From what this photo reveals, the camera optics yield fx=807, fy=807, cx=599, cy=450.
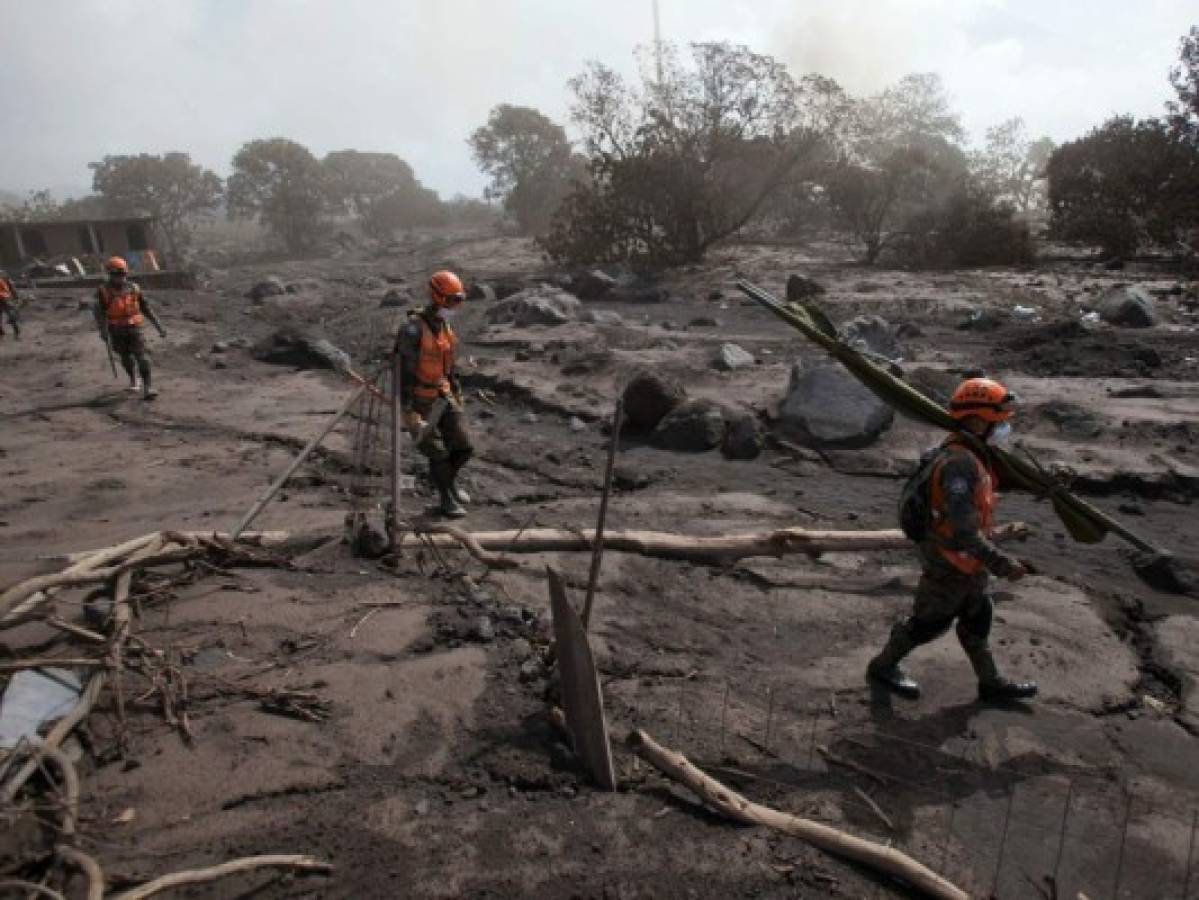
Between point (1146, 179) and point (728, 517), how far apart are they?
20133 mm

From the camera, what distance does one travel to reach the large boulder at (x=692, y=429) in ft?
27.0

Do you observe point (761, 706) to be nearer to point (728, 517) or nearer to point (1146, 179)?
point (728, 517)

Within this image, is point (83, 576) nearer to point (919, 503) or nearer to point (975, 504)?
point (919, 503)

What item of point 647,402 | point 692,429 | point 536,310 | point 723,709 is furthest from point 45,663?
point 536,310

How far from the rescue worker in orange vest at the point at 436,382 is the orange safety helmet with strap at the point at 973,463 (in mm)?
3254

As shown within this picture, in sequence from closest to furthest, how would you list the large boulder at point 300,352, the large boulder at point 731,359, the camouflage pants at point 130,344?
the camouflage pants at point 130,344 → the large boulder at point 731,359 → the large boulder at point 300,352

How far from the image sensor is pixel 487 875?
2.77 meters

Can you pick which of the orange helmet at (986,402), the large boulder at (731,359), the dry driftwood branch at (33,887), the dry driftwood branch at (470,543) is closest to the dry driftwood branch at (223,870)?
the dry driftwood branch at (33,887)

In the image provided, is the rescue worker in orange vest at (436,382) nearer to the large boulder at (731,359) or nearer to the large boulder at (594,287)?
the large boulder at (731,359)

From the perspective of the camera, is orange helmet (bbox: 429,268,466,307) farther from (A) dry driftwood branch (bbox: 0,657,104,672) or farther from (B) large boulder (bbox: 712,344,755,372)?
(B) large boulder (bbox: 712,344,755,372)

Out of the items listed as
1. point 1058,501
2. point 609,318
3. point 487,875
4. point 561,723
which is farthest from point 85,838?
point 609,318

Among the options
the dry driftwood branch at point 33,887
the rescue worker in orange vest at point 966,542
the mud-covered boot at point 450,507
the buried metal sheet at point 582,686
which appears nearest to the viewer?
the dry driftwood branch at point 33,887

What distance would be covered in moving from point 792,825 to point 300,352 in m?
10.9

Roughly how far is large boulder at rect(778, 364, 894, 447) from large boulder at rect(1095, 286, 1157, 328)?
22.5 feet
